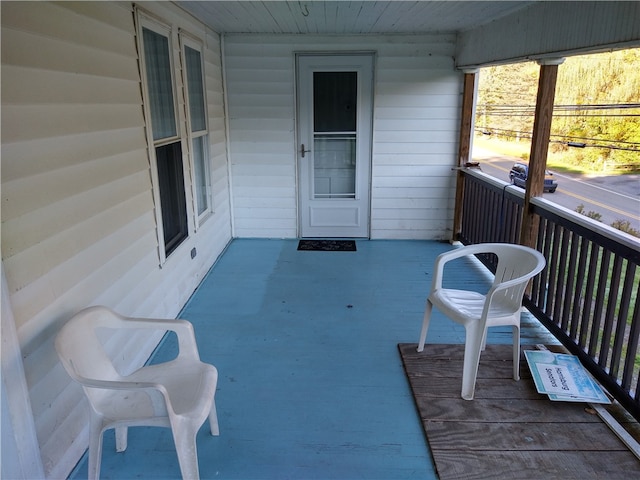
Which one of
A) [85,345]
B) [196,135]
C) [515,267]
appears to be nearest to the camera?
[85,345]

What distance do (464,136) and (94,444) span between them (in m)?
4.34

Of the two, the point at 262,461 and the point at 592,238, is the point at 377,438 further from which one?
the point at 592,238

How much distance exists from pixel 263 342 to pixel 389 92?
309 centimetres

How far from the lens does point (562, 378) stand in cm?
247

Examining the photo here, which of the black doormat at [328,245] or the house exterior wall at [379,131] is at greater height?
the house exterior wall at [379,131]

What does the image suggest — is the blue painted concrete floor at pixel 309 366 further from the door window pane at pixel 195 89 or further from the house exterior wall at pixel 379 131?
the door window pane at pixel 195 89

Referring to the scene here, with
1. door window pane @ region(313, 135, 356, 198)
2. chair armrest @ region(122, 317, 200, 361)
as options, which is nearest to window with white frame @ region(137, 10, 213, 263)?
chair armrest @ region(122, 317, 200, 361)

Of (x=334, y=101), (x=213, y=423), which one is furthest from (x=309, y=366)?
(x=334, y=101)

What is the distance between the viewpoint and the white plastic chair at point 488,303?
232cm

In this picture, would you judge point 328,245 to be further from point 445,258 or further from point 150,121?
point 150,121

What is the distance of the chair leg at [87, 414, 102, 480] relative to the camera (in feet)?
5.47

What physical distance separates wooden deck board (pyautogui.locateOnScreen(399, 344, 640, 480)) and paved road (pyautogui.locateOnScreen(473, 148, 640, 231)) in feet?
3.40

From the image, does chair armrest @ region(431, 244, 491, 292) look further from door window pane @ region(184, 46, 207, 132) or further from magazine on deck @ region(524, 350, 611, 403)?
door window pane @ region(184, 46, 207, 132)

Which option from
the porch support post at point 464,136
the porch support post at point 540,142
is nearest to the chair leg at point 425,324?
the porch support post at point 540,142
